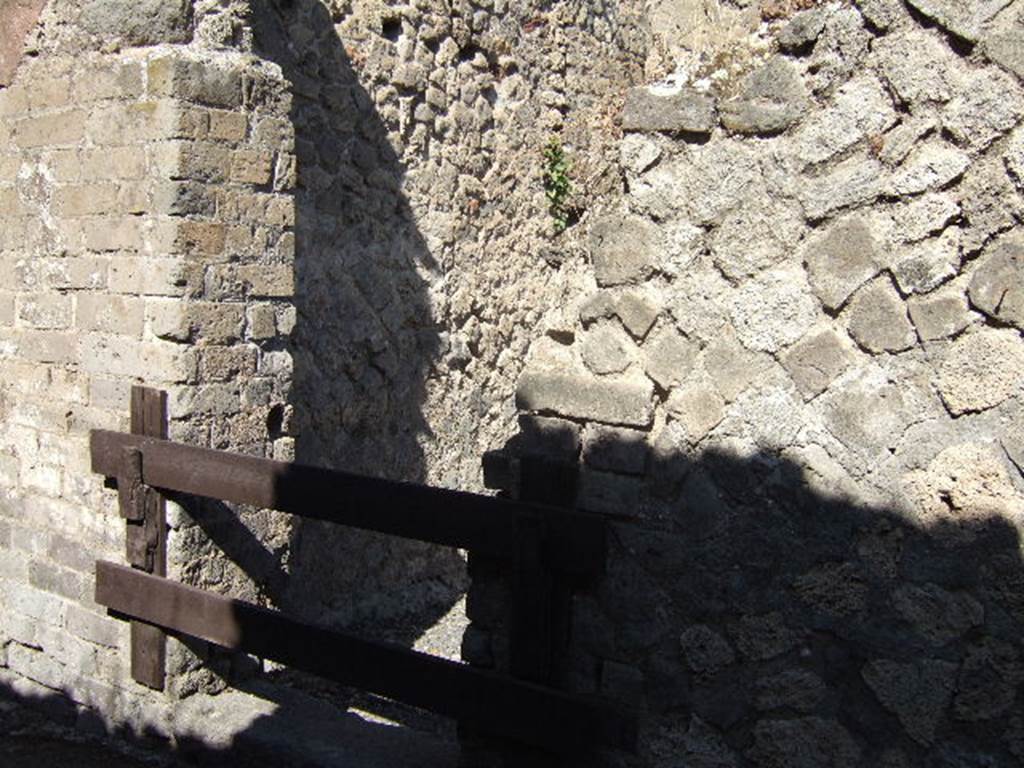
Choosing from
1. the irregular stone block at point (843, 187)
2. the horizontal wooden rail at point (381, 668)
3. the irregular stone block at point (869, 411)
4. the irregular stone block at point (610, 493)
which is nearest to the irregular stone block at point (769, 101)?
the irregular stone block at point (843, 187)

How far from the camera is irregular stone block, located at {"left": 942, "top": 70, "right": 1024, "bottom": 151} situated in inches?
87.3

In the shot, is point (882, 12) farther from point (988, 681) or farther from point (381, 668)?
point (381, 668)

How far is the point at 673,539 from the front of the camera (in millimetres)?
2629

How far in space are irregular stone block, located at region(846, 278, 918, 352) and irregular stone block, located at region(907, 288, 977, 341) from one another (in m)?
0.02

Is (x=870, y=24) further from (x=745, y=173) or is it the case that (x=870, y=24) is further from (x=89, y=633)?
(x=89, y=633)

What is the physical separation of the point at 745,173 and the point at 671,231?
0.22 meters

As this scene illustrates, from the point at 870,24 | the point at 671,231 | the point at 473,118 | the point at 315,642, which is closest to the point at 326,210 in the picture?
the point at 473,118

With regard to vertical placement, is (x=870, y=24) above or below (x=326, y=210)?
above

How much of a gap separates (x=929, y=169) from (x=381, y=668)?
1.94 metres

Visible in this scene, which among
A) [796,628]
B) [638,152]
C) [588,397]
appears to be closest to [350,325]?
[588,397]

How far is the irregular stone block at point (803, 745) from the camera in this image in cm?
248

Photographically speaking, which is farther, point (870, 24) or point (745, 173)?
point (745, 173)

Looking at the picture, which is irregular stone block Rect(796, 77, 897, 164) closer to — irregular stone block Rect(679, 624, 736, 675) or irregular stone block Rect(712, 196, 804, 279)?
irregular stone block Rect(712, 196, 804, 279)

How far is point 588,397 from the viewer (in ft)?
8.91
